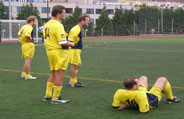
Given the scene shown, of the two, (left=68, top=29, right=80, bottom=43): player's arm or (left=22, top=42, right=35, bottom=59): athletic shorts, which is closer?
(left=68, top=29, right=80, bottom=43): player's arm

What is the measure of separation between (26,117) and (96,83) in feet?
11.9

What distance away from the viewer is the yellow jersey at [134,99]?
5652 mm

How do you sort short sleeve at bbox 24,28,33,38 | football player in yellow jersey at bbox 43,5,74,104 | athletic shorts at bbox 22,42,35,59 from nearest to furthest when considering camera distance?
football player in yellow jersey at bbox 43,5,74,104
short sleeve at bbox 24,28,33,38
athletic shorts at bbox 22,42,35,59

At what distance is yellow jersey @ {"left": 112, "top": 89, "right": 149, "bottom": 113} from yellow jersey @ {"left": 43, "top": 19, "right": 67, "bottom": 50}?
1556mm

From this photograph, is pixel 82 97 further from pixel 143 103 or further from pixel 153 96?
pixel 143 103

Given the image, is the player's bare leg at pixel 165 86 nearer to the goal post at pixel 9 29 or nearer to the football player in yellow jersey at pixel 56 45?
the football player in yellow jersey at pixel 56 45

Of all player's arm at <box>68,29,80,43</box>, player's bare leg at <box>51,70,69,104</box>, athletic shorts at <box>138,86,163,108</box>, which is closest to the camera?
athletic shorts at <box>138,86,163,108</box>

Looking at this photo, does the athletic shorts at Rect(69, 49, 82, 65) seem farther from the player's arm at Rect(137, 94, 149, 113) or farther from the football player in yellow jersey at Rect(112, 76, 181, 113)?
the player's arm at Rect(137, 94, 149, 113)

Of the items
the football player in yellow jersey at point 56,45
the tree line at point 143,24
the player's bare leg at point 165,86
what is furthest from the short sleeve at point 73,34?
the tree line at point 143,24

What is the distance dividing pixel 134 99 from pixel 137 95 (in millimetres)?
125

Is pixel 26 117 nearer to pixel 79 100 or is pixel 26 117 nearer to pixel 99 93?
pixel 79 100

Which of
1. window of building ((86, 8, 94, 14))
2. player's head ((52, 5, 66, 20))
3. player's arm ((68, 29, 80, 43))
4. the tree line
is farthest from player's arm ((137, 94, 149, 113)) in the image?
window of building ((86, 8, 94, 14))

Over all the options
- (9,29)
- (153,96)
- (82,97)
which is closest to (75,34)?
(82,97)

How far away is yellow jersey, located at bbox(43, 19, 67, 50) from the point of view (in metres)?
6.25
